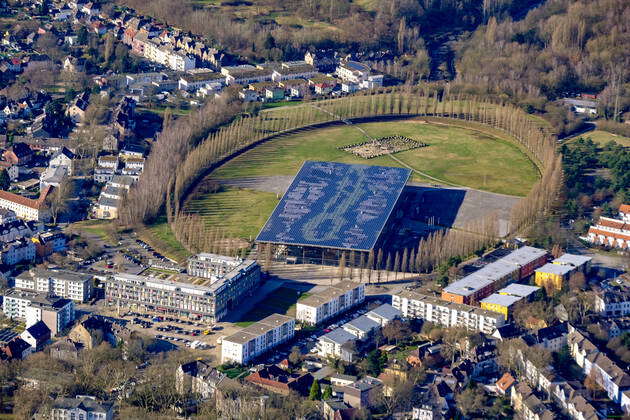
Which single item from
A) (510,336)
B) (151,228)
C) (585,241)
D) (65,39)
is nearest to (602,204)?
(585,241)

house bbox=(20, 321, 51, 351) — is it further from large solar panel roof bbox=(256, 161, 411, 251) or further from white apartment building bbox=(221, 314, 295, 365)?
large solar panel roof bbox=(256, 161, 411, 251)

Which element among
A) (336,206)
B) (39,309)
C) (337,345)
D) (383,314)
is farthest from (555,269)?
(39,309)

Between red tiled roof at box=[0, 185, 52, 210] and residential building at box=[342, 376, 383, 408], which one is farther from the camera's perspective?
red tiled roof at box=[0, 185, 52, 210]

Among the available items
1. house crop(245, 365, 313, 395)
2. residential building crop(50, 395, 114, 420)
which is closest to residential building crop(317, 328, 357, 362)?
house crop(245, 365, 313, 395)

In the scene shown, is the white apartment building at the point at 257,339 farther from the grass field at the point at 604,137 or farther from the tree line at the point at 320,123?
the grass field at the point at 604,137

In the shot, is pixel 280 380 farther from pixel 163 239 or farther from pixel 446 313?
pixel 163 239

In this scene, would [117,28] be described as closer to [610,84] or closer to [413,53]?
[413,53]

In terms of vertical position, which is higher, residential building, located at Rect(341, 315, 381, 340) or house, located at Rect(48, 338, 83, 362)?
residential building, located at Rect(341, 315, 381, 340)
